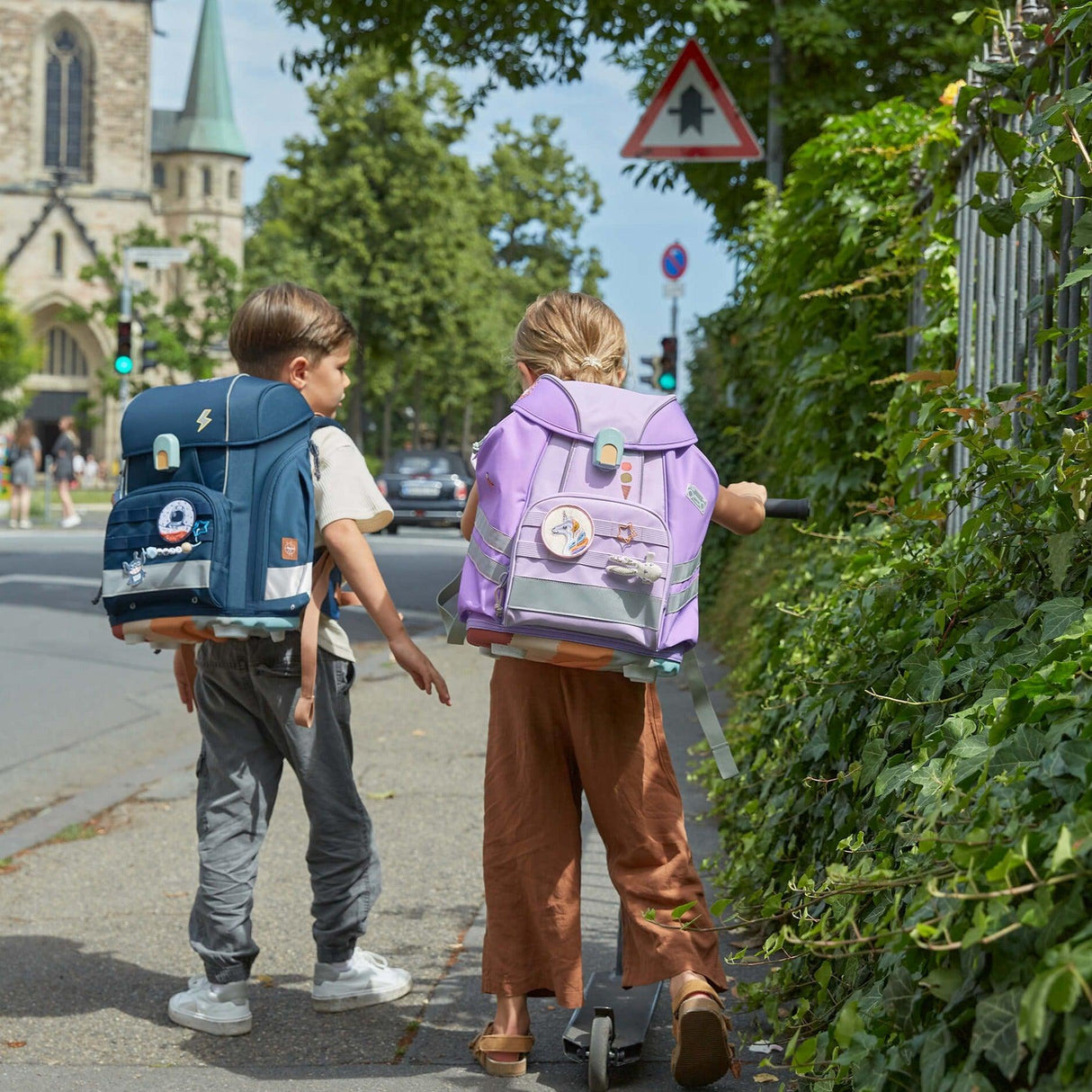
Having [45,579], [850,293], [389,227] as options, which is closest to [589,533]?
[850,293]

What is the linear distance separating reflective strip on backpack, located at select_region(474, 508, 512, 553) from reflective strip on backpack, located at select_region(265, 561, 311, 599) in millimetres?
587

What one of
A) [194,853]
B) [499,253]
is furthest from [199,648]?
[499,253]

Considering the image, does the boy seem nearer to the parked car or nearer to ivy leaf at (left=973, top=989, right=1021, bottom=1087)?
ivy leaf at (left=973, top=989, right=1021, bottom=1087)

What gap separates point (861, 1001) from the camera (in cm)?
228

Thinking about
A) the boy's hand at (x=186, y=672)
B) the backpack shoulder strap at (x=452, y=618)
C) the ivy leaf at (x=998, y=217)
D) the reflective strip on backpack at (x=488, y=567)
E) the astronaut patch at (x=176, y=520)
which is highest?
the ivy leaf at (x=998, y=217)

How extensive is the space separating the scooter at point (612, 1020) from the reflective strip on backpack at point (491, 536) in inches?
23.7

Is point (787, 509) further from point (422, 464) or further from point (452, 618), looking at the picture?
point (422, 464)

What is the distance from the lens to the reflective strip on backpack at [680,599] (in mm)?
2871

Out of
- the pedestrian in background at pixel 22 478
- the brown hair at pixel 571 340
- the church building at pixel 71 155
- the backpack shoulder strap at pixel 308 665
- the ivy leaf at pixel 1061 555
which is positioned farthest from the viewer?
the church building at pixel 71 155

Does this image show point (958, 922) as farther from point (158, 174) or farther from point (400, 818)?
point (158, 174)

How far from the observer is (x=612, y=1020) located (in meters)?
3.08

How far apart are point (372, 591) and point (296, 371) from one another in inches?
24.3

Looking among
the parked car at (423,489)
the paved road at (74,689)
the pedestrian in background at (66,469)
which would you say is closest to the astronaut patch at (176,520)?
the paved road at (74,689)

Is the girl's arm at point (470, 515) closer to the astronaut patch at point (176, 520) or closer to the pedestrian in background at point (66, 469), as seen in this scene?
the astronaut patch at point (176, 520)
